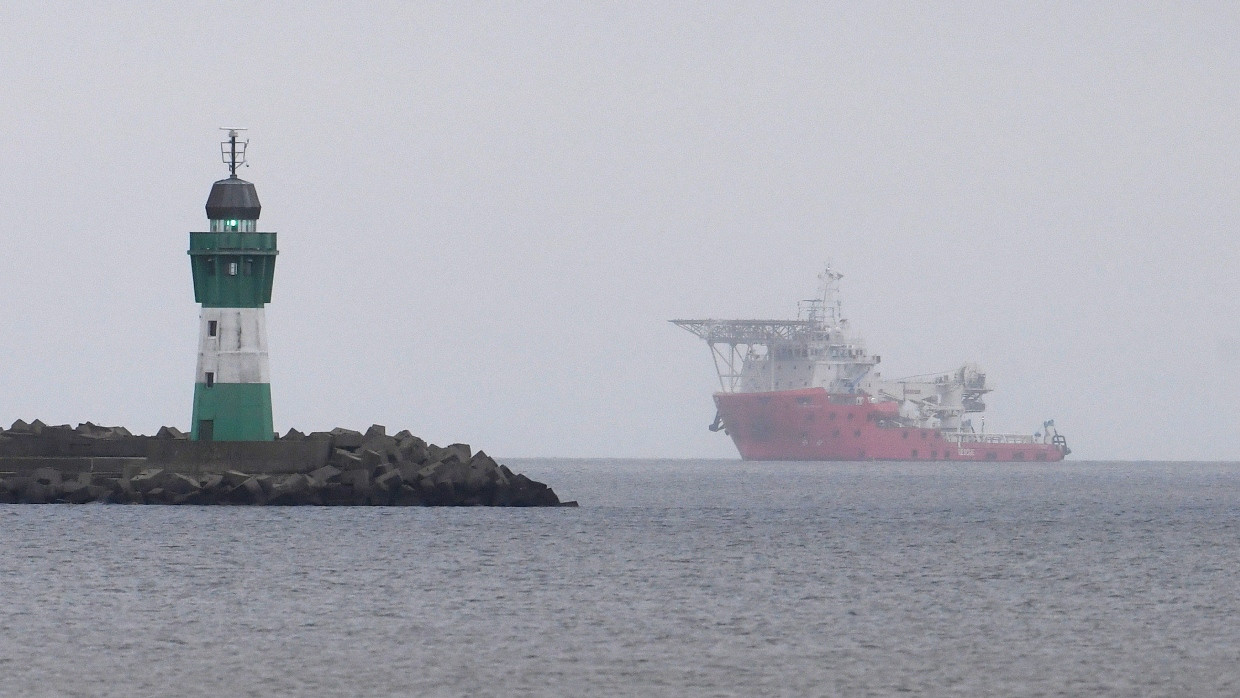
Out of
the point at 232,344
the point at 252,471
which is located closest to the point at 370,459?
the point at 252,471

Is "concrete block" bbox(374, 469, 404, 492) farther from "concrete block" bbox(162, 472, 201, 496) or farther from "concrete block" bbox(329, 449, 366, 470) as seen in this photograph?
"concrete block" bbox(162, 472, 201, 496)

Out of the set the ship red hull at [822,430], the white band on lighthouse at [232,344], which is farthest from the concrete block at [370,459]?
the ship red hull at [822,430]

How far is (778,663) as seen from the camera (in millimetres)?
20734

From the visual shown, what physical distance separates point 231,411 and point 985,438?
95.1m

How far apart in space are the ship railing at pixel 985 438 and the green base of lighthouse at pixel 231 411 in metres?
87.3

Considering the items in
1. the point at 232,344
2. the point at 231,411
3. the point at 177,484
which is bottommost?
the point at 177,484

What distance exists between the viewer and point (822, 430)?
118 metres

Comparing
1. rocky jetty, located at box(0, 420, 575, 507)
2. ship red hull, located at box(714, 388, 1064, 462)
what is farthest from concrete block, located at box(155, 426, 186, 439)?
ship red hull, located at box(714, 388, 1064, 462)

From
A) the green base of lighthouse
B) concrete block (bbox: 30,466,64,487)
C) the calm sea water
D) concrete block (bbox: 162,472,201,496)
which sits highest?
the green base of lighthouse

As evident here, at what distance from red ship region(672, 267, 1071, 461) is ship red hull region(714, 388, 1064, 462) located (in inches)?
2.2

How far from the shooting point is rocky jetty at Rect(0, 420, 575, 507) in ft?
132

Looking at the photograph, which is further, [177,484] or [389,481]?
[389,481]

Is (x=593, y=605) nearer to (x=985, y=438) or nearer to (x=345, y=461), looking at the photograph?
(x=345, y=461)

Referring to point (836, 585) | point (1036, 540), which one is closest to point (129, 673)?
point (836, 585)
